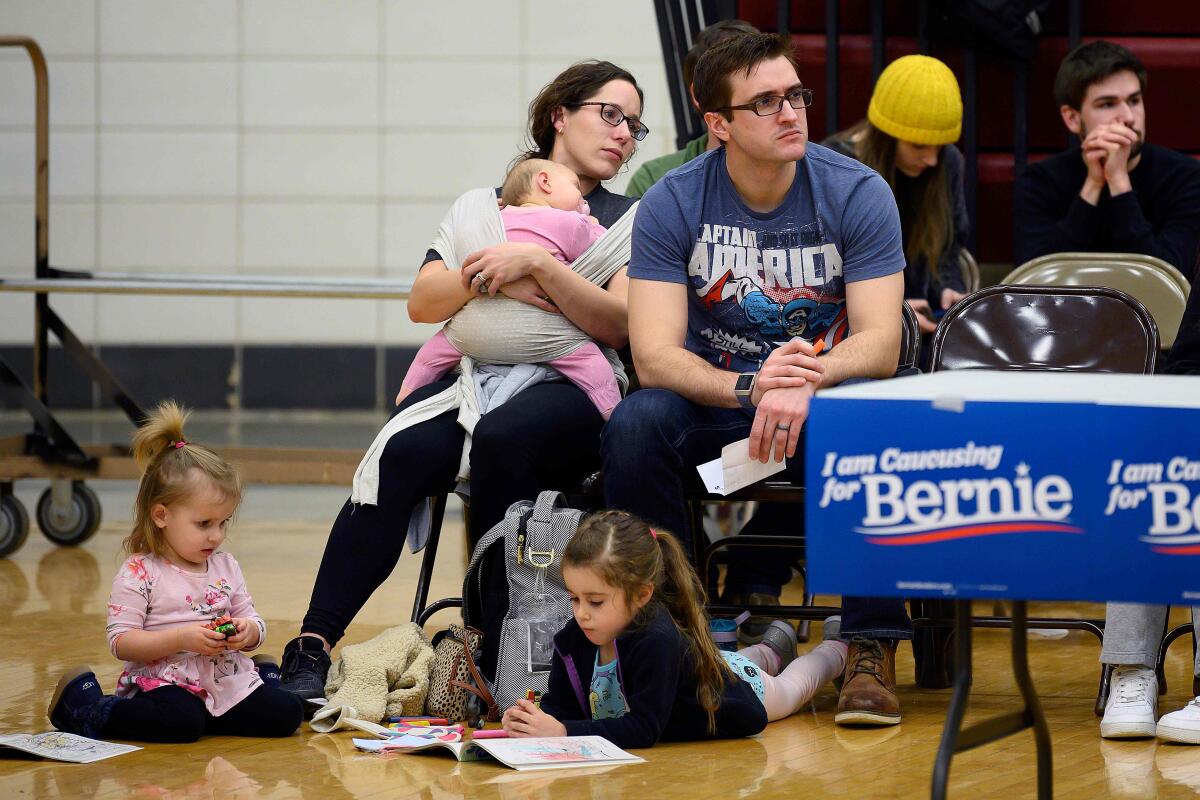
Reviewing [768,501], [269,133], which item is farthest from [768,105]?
[269,133]

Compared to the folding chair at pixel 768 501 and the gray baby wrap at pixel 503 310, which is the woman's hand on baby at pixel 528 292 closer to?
the gray baby wrap at pixel 503 310

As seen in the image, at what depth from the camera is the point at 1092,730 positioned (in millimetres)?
2873

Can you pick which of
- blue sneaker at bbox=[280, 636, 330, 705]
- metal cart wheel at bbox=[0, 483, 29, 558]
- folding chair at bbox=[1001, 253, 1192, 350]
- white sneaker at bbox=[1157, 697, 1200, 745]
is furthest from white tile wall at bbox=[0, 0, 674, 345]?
white sneaker at bbox=[1157, 697, 1200, 745]

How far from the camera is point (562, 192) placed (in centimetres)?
347

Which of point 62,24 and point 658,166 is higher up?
point 62,24

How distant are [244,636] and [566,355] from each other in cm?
96

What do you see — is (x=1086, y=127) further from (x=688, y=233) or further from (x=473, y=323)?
(x=473, y=323)

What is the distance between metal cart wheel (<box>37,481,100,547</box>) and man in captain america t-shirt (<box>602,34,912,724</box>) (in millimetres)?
2863

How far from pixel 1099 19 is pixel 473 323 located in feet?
8.92

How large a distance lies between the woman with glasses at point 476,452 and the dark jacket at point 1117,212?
4.72 feet

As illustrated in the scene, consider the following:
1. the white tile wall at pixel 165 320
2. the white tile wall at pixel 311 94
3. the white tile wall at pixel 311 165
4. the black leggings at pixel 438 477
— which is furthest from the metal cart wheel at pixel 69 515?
the white tile wall at pixel 311 94

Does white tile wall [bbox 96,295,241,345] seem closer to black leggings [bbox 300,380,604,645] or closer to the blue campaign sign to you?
black leggings [bbox 300,380,604,645]

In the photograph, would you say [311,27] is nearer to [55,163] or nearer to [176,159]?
[176,159]

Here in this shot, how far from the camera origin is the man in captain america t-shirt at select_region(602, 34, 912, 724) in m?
3.03
